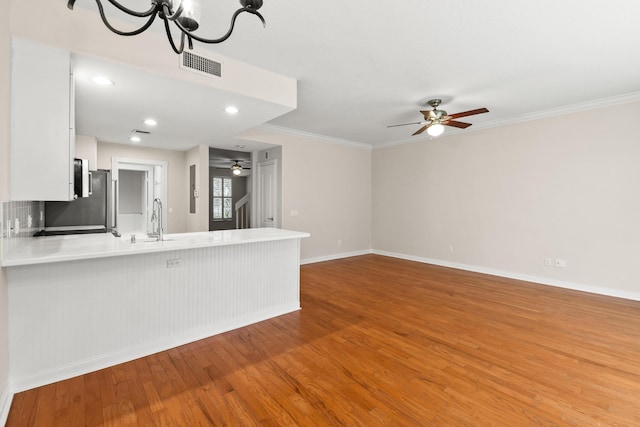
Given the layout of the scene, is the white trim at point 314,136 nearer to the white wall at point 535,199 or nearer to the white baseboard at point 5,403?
the white wall at point 535,199

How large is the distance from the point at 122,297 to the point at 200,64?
2.20 m

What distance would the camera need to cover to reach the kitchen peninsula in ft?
6.94

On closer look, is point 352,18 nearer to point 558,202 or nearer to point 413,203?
point 558,202

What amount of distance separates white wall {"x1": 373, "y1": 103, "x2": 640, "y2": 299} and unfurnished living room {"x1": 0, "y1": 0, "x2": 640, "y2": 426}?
0.03 m

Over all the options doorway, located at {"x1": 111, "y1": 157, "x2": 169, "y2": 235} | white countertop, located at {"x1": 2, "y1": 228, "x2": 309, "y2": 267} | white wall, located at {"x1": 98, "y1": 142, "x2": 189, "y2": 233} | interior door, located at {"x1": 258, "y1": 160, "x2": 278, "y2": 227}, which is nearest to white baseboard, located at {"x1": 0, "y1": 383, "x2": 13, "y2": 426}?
white countertop, located at {"x1": 2, "y1": 228, "x2": 309, "y2": 267}

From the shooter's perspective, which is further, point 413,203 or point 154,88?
point 413,203

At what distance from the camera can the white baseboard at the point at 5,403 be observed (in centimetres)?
177

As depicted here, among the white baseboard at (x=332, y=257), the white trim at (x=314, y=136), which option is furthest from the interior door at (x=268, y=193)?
the white baseboard at (x=332, y=257)

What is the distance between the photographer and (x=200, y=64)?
2.82m

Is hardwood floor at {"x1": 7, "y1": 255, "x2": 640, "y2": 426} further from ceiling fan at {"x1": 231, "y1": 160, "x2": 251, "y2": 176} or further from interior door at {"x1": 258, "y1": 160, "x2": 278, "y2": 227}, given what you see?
ceiling fan at {"x1": 231, "y1": 160, "x2": 251, "y2": 176}

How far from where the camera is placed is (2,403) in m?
1.81

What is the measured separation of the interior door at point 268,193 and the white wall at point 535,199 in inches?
114

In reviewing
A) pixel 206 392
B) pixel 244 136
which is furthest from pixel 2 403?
pixel 244 136

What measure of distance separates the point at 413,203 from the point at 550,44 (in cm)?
414
